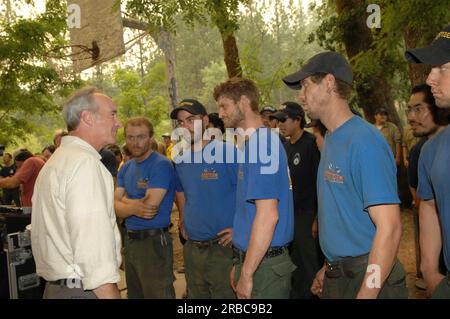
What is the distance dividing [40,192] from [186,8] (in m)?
4.37

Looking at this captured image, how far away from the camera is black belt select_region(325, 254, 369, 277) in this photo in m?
2.43

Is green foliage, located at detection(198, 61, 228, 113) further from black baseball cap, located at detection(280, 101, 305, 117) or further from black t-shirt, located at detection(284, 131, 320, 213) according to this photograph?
black t-shirt, located at detection(284, 131, 320, 213)

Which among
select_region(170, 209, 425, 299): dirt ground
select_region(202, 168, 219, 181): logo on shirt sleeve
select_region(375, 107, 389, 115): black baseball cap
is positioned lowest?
select_region(170, 209, 425, 299): dirt ground

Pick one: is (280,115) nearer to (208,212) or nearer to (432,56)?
(208,212)

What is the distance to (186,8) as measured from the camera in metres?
6.23

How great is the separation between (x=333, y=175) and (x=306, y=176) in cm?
259

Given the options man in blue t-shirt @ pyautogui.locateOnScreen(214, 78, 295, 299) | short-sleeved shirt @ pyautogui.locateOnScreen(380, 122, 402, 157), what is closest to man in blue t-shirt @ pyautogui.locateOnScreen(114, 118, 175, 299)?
man in blue t-shirt @ pyautogui.locateOnScreen(214, 78, 295, 299)

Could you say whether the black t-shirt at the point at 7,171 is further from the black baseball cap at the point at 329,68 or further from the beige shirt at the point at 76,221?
the black baseball cap at the point at 329,68

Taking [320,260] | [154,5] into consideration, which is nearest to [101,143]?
[320,260]

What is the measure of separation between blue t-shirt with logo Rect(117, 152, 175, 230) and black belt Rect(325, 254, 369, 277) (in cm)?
218

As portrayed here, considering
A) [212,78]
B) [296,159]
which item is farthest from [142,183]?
[212,78]

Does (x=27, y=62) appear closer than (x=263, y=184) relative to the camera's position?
No

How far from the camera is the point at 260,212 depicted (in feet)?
9.36
